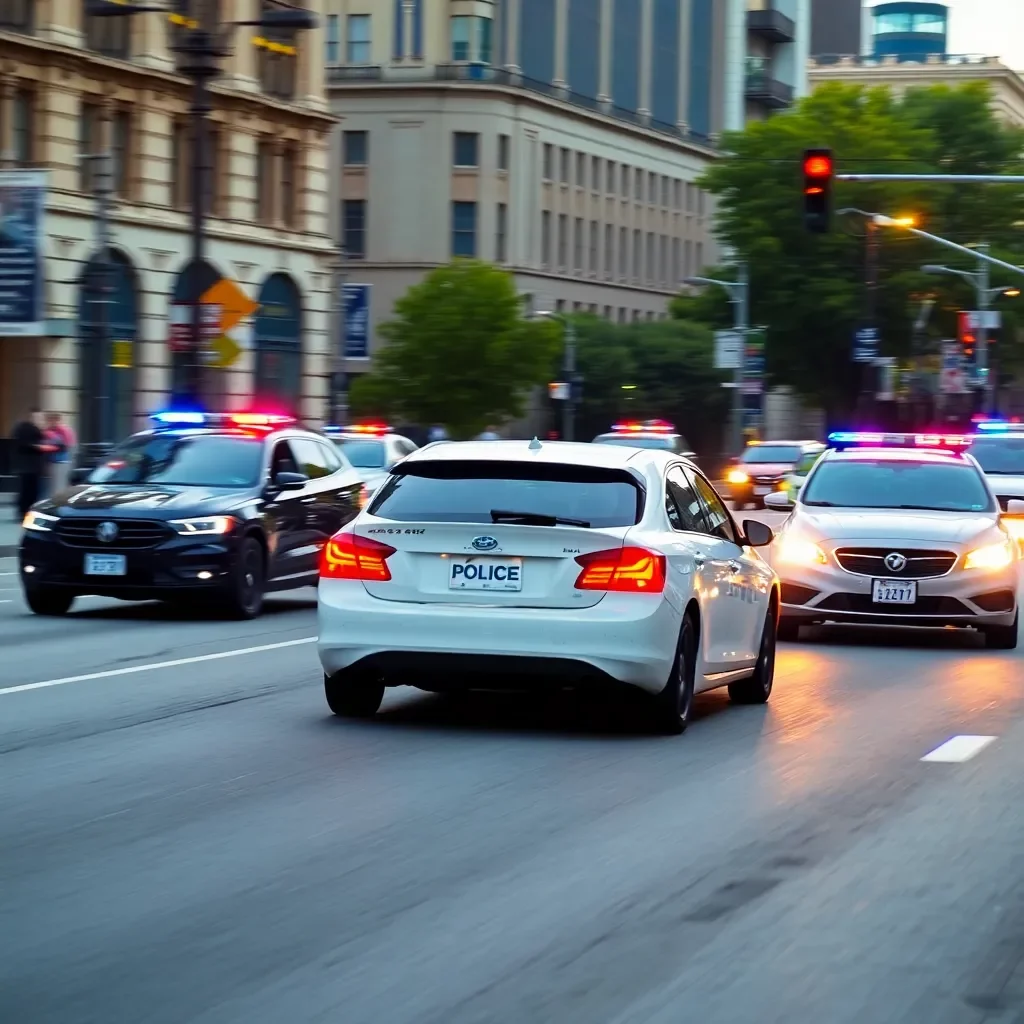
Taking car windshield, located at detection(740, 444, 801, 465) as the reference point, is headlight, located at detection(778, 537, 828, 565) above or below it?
above

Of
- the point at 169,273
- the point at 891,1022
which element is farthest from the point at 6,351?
the point at 891,1022

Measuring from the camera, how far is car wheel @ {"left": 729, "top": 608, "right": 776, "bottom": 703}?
12977 mm

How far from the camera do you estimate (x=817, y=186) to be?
30531mm

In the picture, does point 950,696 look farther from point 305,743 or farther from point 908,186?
point 908,186

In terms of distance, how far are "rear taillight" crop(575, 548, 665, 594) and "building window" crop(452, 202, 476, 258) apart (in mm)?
79069

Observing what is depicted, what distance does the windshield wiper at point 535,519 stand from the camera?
36.1 feet

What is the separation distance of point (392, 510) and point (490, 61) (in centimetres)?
7966

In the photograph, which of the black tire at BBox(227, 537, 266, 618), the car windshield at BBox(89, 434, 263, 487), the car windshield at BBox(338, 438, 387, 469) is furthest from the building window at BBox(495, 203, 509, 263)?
the black tire at BBox(227, 537, 266, 618)

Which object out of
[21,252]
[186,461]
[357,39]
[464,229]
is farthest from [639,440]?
[357,39]

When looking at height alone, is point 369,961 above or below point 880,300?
below

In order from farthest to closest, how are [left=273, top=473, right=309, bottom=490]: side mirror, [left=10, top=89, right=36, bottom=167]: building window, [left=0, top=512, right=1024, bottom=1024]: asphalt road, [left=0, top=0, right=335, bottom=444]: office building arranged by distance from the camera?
[left=0, top=0, right=335, bottom=444]: office building, [left=10, top=89, right=36, bottom=167]: building window, [left=273, top=473, right=309, bottom=490]: side mirror, [left=0, top=512, right=1024, bottom=1024]: asphalt road

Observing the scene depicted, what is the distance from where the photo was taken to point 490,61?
3509 inches

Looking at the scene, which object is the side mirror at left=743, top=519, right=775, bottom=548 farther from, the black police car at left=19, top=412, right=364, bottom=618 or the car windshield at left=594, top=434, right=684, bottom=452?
the car windshield at left=594, top=434, right=684, bottom=452

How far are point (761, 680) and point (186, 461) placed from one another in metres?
7.89
